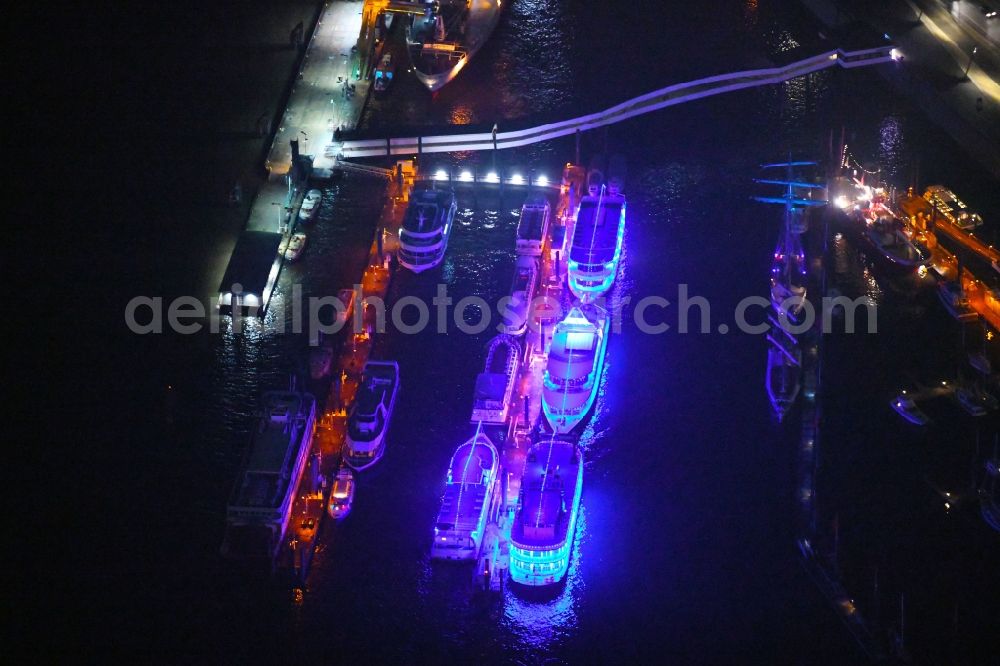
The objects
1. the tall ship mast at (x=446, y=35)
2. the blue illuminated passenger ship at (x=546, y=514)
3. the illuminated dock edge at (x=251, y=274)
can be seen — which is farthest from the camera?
the tall ship mast at (x=446, y=35)

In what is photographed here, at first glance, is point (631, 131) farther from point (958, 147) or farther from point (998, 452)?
point (998, 452)

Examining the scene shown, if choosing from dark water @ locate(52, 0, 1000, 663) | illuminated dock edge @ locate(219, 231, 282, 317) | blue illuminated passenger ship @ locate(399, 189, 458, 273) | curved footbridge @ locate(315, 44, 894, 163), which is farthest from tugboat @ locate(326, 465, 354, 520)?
curved footbridge @ locate(315, 44, 894, 163)

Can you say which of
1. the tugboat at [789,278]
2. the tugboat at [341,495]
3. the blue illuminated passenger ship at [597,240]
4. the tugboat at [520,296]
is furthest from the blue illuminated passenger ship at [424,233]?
the tugboat at [789,278]

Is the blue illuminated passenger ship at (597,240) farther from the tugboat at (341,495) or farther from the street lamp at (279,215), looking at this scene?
the tugboat at (341,495)

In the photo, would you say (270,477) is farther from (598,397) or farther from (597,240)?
(597,240)

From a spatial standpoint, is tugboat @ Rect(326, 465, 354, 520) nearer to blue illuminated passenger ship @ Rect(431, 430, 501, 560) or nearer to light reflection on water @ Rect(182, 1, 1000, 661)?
light reflection on water @ Rect(182, 1, 1000, 661)
